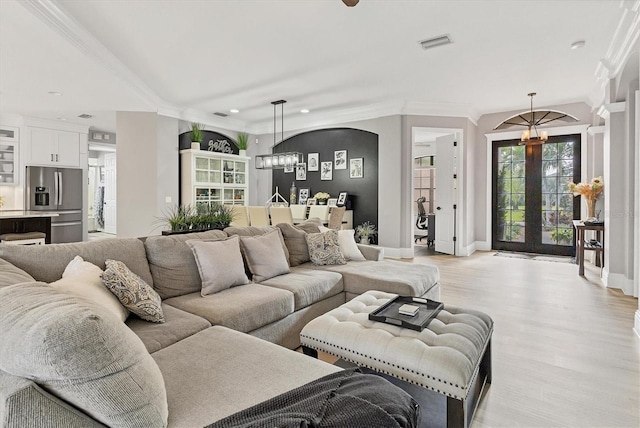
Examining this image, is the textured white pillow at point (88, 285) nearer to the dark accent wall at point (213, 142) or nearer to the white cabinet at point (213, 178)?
the white cabinet at point (213, 178)

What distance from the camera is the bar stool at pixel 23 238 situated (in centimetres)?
471

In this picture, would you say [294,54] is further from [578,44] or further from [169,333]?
[169,333]

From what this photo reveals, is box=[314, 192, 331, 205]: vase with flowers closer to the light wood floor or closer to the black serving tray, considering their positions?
the light wood floor

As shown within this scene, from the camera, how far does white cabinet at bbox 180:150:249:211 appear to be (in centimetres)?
669

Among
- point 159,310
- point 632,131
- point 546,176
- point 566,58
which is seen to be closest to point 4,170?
point 159,310

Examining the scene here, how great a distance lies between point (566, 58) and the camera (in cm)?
441

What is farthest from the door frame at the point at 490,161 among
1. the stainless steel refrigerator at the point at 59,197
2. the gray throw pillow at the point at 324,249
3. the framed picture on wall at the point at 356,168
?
the stainless steel refrigerator at the point at 59,197

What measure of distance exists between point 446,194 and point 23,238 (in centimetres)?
726

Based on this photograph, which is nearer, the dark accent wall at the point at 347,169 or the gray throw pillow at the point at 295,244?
the gray throw pillow at the point at 295,244

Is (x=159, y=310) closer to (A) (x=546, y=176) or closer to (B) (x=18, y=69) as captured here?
(B) (x=18, y=69)

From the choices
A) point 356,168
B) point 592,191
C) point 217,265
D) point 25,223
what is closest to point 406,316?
point 217,265

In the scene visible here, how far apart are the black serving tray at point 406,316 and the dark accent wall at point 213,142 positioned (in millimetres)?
5836

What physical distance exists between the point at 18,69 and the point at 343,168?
536 cm

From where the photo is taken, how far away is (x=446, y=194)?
717cm
